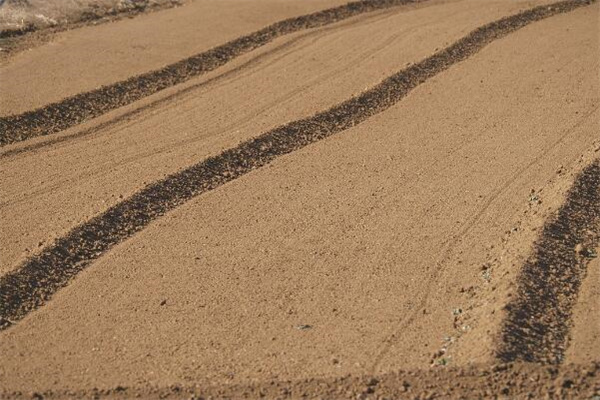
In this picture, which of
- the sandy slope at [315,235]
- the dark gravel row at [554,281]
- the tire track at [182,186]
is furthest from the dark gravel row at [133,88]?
the dark gravel row at [554,281]

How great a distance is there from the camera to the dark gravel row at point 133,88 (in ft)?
39.8

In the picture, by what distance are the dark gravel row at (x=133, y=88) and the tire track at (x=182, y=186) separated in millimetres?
2447

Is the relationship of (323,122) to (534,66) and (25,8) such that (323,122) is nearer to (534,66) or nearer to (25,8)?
(534,66)

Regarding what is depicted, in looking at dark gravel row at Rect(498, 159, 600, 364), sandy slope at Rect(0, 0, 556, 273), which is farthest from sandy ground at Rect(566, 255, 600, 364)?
sandy slope at Rect(0, 0, 556, 273)

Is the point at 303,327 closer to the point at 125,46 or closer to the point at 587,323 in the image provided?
the point at 587,323

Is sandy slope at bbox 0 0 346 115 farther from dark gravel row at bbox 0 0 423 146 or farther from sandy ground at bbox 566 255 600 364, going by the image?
sandy ground at bbox 566 255 600 364

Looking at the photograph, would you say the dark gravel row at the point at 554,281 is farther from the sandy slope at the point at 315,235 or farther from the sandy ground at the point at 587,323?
the sandy slope at the point at 315,235

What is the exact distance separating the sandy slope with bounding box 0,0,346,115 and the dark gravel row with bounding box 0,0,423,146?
0.19m

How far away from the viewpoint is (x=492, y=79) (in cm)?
1362

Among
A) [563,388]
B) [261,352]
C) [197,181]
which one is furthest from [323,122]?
[563,388]

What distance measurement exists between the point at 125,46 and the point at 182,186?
529 centimetres

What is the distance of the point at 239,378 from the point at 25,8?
10.9m

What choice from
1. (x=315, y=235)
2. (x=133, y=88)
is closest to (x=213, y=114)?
(x=133, y=88)

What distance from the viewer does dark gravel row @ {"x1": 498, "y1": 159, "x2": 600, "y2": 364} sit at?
292 inches
